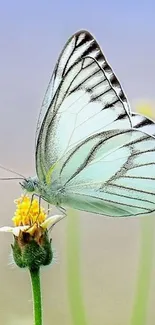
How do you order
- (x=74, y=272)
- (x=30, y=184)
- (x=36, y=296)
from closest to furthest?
(x=36, y=296)
(x=30, y=184)
(x=74, y=272)

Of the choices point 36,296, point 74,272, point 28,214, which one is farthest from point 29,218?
point 74,272

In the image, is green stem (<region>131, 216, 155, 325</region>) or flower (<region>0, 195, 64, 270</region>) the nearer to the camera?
flower (<region>0, 195, 64, 270</region>)

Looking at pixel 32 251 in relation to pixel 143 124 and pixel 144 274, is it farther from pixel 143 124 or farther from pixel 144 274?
pixel 144 274

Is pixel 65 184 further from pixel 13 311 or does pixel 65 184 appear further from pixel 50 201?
pixel 13 311

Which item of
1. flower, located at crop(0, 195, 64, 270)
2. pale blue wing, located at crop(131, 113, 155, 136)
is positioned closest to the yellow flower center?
flower, located at crop(0, 195, 64, 270)

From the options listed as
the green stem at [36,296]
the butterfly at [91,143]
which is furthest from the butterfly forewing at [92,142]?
the green stem at [36,296]

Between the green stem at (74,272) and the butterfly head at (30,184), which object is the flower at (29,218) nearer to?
the butterfly head at (30,184)

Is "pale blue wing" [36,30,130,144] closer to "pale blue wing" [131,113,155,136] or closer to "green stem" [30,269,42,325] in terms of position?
"pale blue wing" [131,113,155,136]
